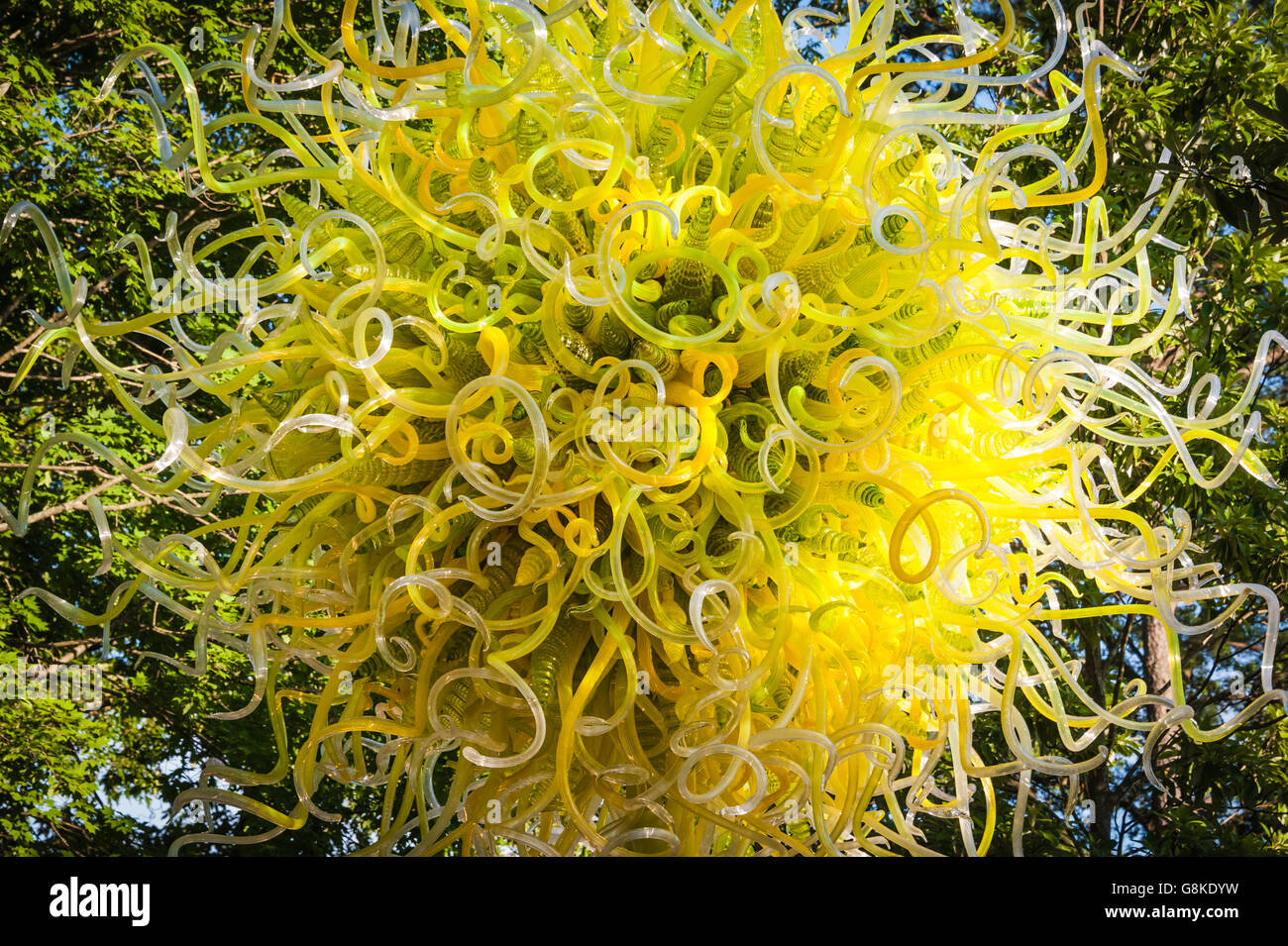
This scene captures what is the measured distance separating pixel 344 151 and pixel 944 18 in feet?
6.90

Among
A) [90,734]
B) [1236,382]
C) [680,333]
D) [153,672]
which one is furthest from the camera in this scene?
[153,672]

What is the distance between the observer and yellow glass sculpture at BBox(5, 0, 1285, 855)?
0.67 metres

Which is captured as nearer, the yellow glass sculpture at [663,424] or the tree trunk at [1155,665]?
the yellow glass sculpture at [663,424]

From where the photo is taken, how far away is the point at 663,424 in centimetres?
66

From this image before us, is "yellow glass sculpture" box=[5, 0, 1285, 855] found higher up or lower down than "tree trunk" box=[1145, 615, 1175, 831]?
higher up

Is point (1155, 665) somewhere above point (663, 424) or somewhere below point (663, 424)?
below

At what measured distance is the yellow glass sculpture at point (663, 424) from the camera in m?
0.67

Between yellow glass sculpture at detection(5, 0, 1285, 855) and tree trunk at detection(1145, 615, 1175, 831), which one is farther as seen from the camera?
tree trunk at detection(1145, 615, 1175, 831)

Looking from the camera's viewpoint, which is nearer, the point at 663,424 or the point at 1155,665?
the point at 663,424

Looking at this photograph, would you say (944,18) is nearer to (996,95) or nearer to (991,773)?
(996,95)

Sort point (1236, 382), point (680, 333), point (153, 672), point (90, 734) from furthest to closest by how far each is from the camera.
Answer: point (153, 672) < point (90, 734) < point (1236, 382) < point (680, 333)

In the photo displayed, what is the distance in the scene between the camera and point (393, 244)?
763mm

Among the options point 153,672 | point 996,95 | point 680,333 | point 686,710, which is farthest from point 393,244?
point 153,672
